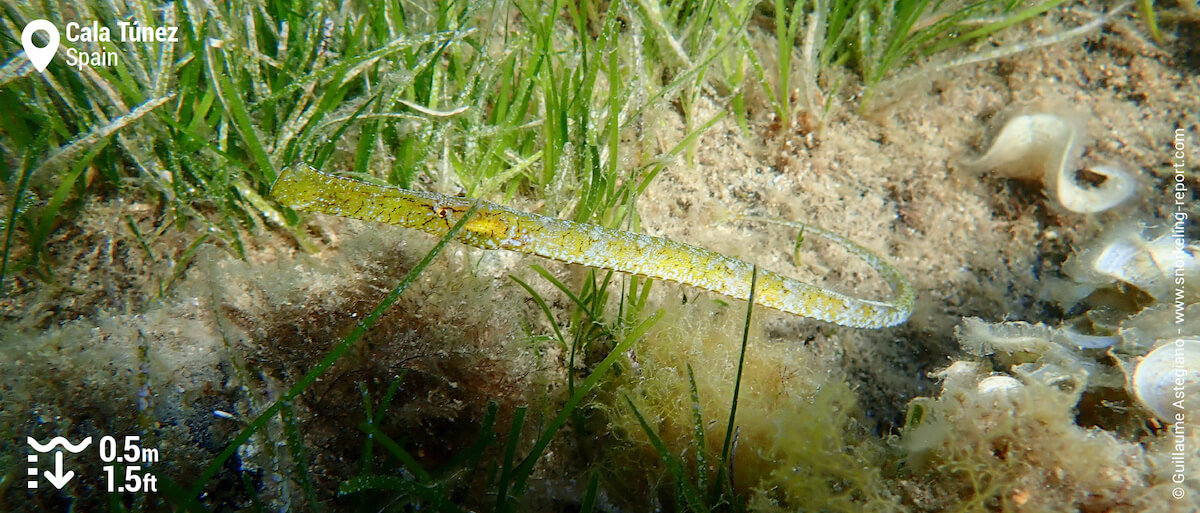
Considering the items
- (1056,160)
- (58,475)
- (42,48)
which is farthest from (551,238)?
(1056,160)

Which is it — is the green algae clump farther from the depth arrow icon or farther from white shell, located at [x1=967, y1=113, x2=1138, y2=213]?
white shell, located at [x1=967, y1=113, x2=1138, y2=213]

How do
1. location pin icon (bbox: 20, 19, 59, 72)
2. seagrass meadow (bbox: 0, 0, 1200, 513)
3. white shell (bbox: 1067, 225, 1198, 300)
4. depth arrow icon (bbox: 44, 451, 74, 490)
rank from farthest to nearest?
white shell (bbox: 1067, 225, 1198, 300), location pin icon (bbox: 20, 19, 59, 72), seagrass meadow (bbox: 0, 0, 1200, 513), depth arrow icon (bbox: 44, 451, 74, 490)

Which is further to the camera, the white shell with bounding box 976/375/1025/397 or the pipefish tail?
the white shell with bounding box 976/375/1025/397

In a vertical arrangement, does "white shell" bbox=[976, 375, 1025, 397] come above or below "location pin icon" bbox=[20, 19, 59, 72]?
below

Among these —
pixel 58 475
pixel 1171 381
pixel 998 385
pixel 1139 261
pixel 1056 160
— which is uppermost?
pixel 1056 160

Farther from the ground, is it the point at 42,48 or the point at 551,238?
the point at 42,48

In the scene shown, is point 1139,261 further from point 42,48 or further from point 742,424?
point 42,48

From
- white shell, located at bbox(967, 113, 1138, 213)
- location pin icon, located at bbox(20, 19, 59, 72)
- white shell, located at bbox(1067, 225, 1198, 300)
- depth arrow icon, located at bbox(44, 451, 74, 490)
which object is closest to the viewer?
depth arrow icon, located at bbox(44, 451, 74, 490)

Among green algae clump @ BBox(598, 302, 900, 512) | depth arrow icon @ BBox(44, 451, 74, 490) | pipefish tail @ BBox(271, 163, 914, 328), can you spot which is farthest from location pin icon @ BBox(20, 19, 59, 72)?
green algae clump @ BBox(598, 302, 900, 512)

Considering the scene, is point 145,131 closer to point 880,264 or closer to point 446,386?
point 446,386
